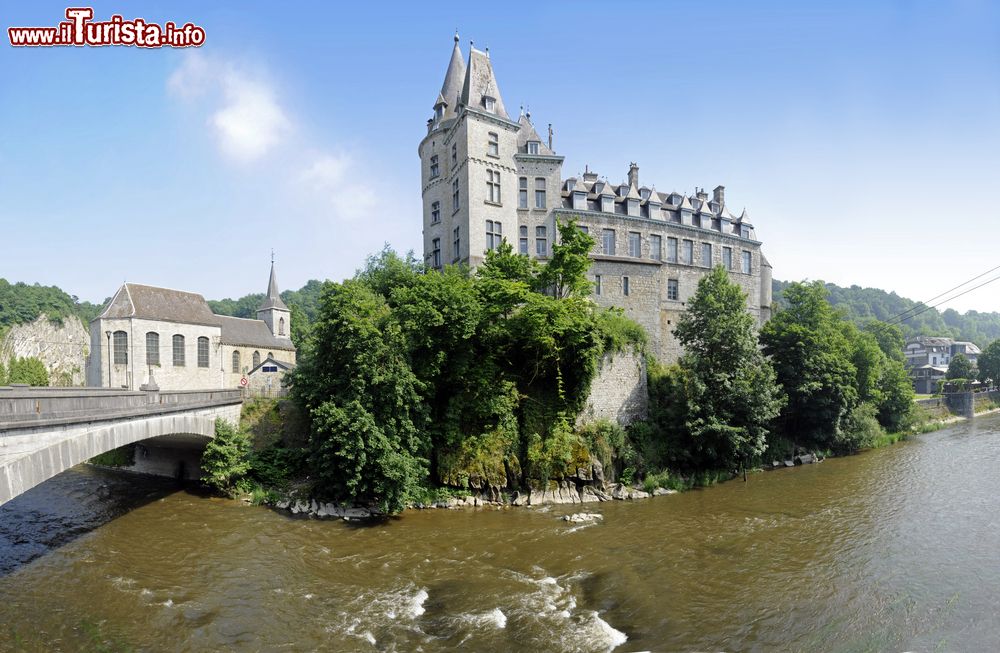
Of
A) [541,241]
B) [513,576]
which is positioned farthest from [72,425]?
[541,241]

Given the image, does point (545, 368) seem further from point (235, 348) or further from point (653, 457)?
point (235, 348)

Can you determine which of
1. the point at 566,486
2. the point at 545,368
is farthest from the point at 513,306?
the point at 566,486

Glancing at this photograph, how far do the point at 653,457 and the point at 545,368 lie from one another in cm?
683

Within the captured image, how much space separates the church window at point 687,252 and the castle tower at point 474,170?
11.5 meters

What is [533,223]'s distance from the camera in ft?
101

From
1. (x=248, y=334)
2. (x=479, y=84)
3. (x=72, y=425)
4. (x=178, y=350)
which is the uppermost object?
(x=479, y=84)

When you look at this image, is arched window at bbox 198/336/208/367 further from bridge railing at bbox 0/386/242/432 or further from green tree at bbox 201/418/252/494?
bridge railing at bbox 0/386/242/432

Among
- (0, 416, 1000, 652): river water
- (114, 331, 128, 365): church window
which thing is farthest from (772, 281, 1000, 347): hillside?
(114, 331, 128, 365): church window

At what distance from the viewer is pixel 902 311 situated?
5281 inches

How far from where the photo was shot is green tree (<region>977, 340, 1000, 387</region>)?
61188 millimetres

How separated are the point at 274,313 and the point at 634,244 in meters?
37.3

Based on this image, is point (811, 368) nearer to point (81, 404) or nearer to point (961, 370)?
point (81, 404)

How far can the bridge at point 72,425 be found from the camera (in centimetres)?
1043

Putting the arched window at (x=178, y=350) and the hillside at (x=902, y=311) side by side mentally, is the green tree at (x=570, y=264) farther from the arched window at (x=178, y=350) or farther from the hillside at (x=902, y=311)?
the hillside at (x=902, y=311)
